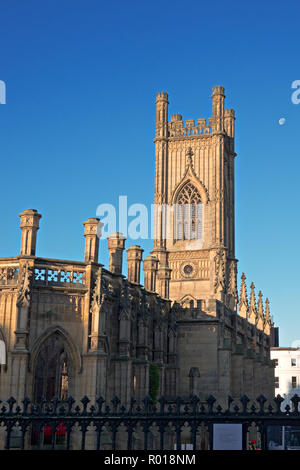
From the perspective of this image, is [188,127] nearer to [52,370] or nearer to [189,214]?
[189,214]

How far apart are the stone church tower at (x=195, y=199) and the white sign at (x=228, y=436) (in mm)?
55118

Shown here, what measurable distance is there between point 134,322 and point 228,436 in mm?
23925

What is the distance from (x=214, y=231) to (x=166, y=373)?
32504 mm

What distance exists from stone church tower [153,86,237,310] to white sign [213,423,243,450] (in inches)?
2170

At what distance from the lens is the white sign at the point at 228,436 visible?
11.1 meters

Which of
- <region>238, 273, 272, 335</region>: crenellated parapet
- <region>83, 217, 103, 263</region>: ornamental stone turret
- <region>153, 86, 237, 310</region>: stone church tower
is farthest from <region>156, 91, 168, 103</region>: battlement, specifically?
<region>83, 217, 103, 263</region>: ornamental stone turret

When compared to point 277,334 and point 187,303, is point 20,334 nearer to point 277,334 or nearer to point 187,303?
point 187,303

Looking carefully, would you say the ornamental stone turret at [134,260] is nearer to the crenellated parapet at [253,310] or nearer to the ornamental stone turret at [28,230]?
the ornamental stone turret at [28,230]

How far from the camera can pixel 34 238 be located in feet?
97.7

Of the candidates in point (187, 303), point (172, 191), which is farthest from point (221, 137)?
point (187, 303)

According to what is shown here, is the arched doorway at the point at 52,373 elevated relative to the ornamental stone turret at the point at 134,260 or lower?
lower

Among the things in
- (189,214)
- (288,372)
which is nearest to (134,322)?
(189,214)

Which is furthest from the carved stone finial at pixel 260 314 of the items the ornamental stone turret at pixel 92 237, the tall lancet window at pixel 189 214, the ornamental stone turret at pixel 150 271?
the ornamental stone turret at pixel 92 237

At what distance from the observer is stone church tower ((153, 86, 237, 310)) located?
228 ft
